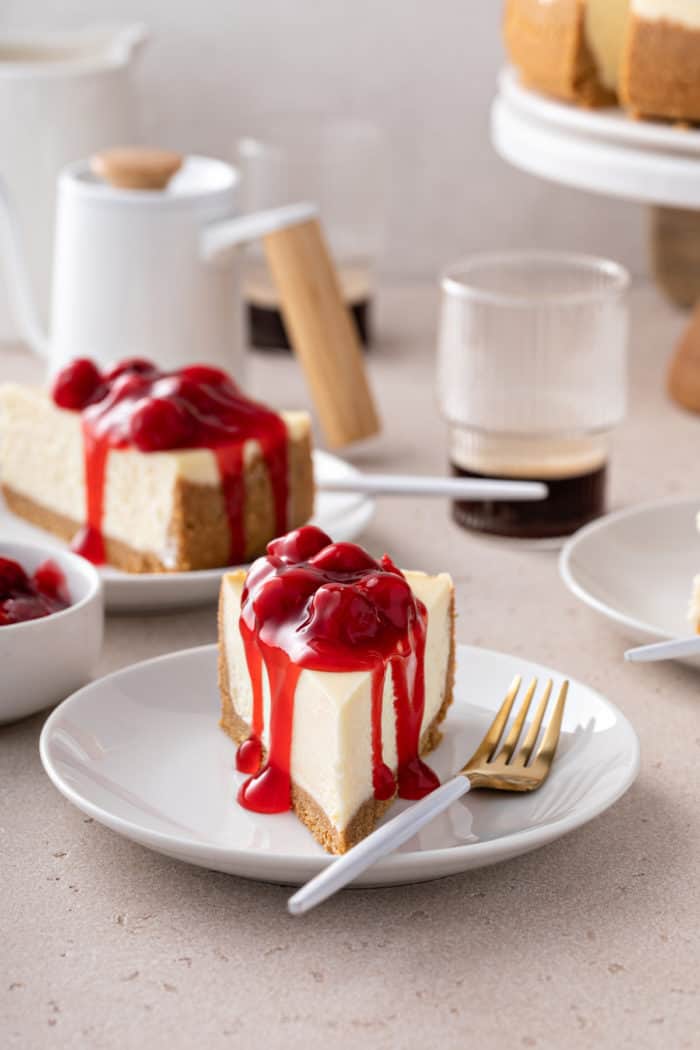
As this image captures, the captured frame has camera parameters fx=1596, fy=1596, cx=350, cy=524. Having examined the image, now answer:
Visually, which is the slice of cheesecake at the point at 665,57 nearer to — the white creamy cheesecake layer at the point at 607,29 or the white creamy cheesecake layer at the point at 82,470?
the white creamy cheesecake layer at the point at 607,29

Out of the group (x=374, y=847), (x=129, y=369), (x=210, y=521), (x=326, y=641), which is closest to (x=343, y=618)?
(x=326, y=641)

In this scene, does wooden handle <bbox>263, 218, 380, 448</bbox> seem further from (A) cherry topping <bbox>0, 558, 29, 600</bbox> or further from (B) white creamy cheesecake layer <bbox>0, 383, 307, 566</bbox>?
(A) cherry topping <bbox>0, 558, 29, 600</bbox>

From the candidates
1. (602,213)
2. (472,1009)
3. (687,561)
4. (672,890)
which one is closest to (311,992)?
(472,1009)

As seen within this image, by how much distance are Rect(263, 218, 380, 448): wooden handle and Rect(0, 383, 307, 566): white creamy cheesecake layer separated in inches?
8.5

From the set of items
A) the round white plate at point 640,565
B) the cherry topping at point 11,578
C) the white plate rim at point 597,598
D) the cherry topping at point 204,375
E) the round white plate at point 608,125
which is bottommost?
the round white plate at point 640,565

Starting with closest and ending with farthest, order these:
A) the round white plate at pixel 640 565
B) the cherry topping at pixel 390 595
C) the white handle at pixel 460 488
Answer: the cherry topping at pixel 390 595 < the round white plate at pixel 640 565 < the white handle at pixel 460 488

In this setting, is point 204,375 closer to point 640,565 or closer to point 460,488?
point 460,488

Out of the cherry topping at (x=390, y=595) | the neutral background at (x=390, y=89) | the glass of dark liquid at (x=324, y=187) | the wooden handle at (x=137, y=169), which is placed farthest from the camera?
the neutral background at (x=390, y=89)

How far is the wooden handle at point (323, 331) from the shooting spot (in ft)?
4.34

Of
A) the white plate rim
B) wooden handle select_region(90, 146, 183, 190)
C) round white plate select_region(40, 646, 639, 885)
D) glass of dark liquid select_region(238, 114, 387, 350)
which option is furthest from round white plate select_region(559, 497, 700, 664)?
glass of dark liquid select_region(238, 114, 387, 350)

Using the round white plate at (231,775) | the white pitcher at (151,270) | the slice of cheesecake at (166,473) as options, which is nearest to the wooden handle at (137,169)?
the white pitcher at (151,270)

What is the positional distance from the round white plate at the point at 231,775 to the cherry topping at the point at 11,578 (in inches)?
3.5

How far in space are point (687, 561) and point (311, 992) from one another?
0.50m

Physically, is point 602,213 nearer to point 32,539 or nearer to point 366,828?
point 32,539
